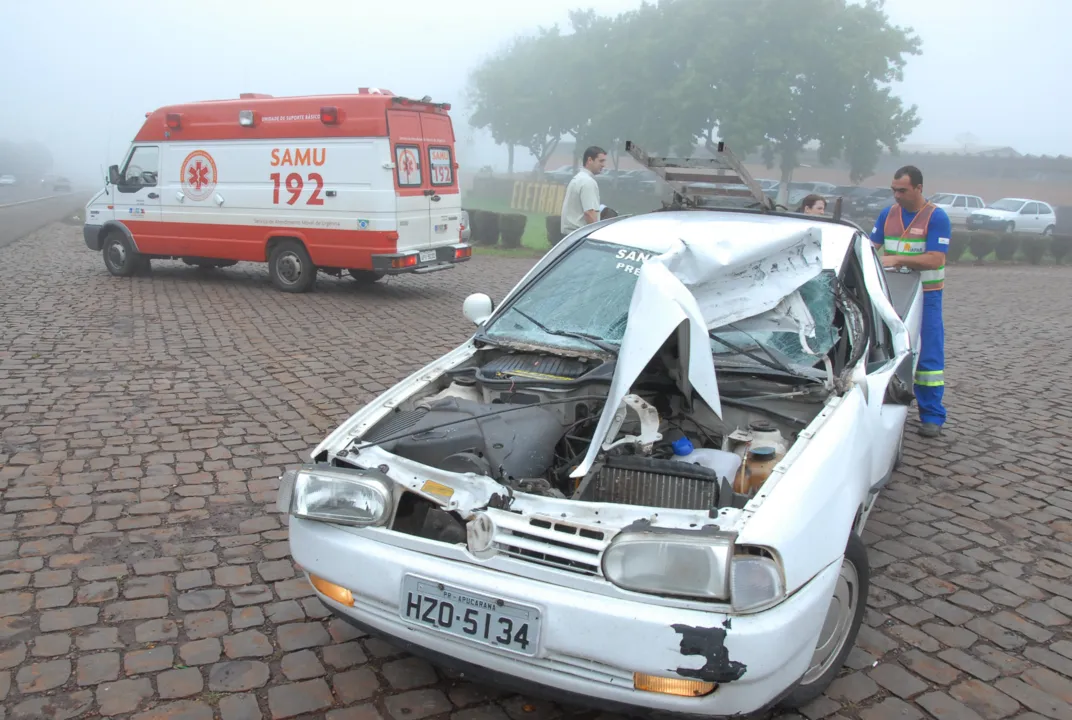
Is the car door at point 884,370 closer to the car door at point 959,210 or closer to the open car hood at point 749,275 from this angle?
the open car hood at point 749,275

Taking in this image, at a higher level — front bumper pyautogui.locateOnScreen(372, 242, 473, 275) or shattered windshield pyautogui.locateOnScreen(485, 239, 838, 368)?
shattered windshield pyautogui.locateOnScreen(485, 239, 838, 368)

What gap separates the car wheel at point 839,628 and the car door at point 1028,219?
3206 cm

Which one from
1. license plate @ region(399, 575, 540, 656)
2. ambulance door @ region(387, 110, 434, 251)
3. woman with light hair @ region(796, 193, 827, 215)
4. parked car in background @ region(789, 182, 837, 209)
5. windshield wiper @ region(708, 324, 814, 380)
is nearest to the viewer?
license plate @ region(399, 575, 540, 656)

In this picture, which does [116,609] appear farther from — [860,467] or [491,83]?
[491,83]

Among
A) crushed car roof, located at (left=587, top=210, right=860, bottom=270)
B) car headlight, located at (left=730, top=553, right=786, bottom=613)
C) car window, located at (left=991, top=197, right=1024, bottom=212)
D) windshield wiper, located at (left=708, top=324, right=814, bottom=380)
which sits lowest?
car headlight, located at (left=730, top=553, right=786, bottom=613)

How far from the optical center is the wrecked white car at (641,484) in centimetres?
235


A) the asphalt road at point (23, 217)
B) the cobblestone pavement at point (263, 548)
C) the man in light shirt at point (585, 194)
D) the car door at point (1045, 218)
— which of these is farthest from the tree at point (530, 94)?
the cobblestone pavement at point (263, 548)

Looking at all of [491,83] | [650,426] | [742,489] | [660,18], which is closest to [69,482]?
[650,426]

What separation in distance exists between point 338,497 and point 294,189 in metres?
8.83

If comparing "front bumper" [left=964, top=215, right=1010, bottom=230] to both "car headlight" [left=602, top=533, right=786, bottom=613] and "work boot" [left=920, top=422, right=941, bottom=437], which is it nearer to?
"work boot" [left=920, top=422, right=941, bottom=437]

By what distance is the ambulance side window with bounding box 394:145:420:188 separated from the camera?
10.4m

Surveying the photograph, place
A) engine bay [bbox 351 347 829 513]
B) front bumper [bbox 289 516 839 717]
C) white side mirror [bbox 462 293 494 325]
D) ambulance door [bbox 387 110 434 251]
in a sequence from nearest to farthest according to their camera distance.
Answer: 1. front bumper [bbox 289 516 839 717]
2. engine bay [bbox 351 347 829 513]
3. white side mirror [bbox 462 293 494 325]
4. ambulance door [bbox 387 110 434 251]

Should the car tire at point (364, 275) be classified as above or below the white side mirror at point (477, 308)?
below

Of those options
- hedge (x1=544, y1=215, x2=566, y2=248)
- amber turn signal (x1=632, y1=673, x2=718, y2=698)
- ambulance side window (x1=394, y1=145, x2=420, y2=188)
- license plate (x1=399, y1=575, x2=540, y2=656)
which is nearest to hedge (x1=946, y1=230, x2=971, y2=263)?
hedge (x1=544, y1=215, x2=566, y2=248)
